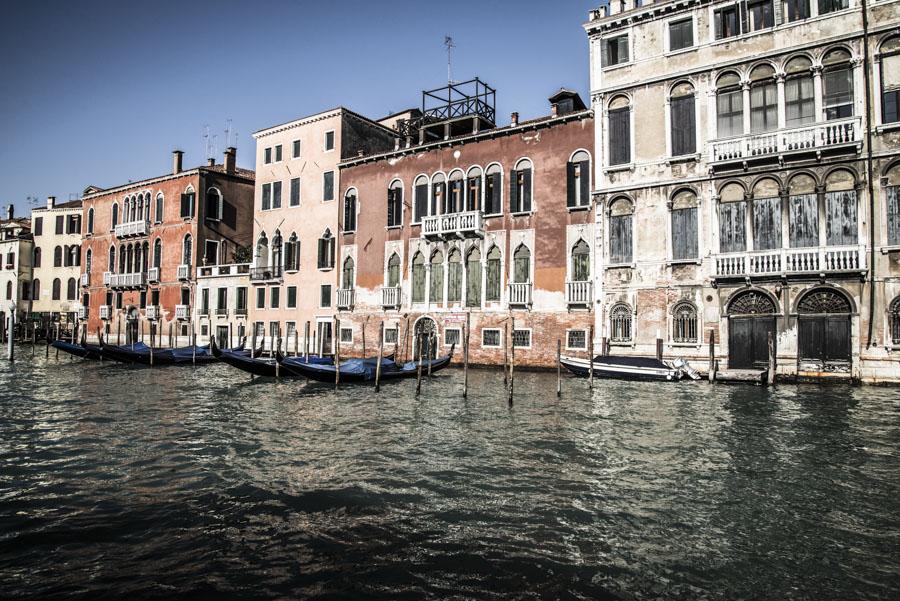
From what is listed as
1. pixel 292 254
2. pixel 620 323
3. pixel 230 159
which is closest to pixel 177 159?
pixel 230 159

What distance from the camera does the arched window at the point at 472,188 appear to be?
21.9 meters

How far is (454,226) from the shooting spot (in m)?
21.7

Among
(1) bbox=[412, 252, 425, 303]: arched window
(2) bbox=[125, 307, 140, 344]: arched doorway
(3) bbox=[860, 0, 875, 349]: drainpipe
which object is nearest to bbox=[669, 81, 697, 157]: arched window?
(3) bbox=[860, 0, 875, 349]: drainpipe

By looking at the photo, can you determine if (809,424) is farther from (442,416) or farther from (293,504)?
(293,504)

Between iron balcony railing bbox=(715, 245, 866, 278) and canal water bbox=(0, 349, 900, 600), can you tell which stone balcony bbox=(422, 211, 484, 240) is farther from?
canal water bbox=(0, 349, 900, 600)

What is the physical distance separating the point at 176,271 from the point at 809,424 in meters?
29.0

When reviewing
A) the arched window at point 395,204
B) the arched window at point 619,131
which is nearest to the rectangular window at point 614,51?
the arched window at point 619,131

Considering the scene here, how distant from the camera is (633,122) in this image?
61.0 feet

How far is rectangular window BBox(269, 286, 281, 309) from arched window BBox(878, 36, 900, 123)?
22.6 metres

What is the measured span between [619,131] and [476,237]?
602 cm

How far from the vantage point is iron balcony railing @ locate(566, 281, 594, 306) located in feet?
62.3

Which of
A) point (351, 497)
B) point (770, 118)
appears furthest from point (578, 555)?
point (770, 118)

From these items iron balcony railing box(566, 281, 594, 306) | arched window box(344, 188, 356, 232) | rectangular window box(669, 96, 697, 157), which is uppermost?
rectangular window box(669, 96, 697, 157)

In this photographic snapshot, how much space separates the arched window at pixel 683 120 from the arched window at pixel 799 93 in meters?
2.41
